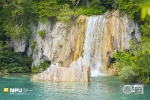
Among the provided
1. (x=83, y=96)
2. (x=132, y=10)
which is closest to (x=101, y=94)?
(x=83, y=96)

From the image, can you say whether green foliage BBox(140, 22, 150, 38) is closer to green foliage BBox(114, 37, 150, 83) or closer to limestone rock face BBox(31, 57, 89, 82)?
green foliage BBox(114, 37, 150, 83)

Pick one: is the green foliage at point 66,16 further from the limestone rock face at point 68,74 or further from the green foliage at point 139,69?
the green foliage at point 139,69

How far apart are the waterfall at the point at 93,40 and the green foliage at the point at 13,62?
5263mm

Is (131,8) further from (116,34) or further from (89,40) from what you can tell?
(89,40)

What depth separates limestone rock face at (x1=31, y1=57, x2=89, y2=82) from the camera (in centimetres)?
1981

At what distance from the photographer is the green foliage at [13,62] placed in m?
27.7

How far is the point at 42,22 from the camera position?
28.9m

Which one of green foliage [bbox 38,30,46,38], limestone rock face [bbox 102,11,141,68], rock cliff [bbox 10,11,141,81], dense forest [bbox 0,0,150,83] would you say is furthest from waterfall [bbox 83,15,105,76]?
green foliage [bbox 38,30,46,38]

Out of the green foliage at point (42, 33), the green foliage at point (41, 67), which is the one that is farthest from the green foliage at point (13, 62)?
the green foliage at point (42, 33)

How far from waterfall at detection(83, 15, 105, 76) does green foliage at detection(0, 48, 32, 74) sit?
5263mm

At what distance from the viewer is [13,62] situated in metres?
28.5

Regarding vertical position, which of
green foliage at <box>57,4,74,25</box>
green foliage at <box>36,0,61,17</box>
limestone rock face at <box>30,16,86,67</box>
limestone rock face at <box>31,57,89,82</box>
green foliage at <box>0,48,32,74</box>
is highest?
green foliage at <box>36,0,61,17</box>

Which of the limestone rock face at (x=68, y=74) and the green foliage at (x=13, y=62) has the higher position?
the green foliage at (x=13, y=62)

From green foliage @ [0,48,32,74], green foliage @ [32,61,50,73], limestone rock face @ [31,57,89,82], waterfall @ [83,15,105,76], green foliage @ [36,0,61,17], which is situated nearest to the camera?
limestone rock face @ [31,57,89,82]
